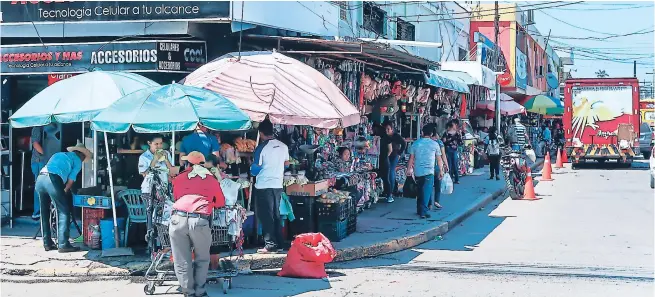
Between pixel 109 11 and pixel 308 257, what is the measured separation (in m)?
6.41

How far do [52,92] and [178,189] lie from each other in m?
3.34

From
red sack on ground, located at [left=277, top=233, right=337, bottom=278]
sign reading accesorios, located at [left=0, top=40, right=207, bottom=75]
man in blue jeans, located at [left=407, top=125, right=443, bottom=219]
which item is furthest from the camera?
man in blue jeans, located at [left=407, top=125, right=443, bottom=219]

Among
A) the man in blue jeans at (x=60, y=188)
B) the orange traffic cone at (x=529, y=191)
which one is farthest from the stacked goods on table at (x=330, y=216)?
the orange traffic cone at (x=529, y=191)

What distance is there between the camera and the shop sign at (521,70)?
41684mm

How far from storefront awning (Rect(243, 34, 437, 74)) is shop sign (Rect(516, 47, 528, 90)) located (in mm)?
27647

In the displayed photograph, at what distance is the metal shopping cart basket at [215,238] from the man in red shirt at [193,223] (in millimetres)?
399

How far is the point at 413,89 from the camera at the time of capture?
18.5 m

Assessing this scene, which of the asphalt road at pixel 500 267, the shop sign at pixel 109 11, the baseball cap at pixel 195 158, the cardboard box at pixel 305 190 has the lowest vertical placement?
the asphalt road at pixel 500 267

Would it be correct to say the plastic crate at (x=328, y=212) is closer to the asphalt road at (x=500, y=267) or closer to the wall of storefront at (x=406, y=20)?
the asphalt road at (x=500, y=267)

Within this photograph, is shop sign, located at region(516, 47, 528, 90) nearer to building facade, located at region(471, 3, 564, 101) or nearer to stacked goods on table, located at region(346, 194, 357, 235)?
building facade, located at region(471, 3, 564, 101)

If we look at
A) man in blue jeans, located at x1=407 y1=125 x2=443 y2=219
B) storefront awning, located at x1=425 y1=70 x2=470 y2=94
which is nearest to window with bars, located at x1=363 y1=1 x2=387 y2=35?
storefront awning, located at x1=425 y1=70 x2=470 y2=94

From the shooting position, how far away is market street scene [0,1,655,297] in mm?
8898

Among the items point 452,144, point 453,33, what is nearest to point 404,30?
point 453,33

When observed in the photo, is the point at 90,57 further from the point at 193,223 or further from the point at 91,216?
the point at 193,223
